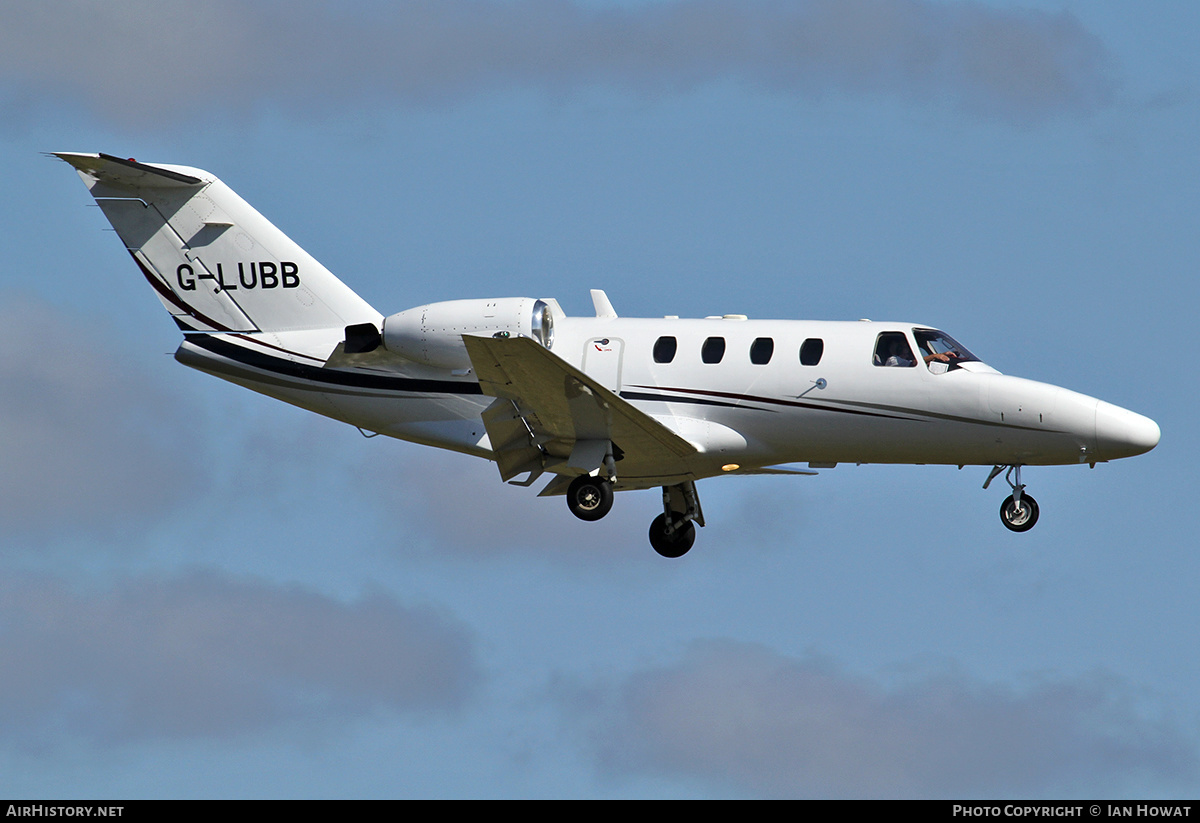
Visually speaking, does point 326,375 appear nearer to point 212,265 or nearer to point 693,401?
point 212,265

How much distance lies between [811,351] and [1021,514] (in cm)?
413

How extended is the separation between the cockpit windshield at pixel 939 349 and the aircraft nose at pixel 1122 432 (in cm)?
216

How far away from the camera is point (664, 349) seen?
28.1 metres

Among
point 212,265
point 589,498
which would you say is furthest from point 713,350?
point 212,265

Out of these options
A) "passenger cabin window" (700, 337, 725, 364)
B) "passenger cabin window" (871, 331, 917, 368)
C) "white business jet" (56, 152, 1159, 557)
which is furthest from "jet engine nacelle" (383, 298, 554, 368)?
"passenger cabin window" (871, 331, 917, 368)

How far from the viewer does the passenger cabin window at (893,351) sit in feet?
90.8

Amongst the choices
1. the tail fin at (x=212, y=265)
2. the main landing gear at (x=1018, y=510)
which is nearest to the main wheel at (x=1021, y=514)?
the main landing gear at (x=1018, y=510)

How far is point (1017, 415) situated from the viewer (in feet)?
90.4

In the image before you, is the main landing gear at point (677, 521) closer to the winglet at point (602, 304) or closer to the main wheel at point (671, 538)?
the main wheel at point (671, 538)

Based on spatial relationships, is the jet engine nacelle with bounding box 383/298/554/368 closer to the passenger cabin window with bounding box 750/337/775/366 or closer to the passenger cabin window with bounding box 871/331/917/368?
the passenger cabin window with bounding box 750/337/775/366
